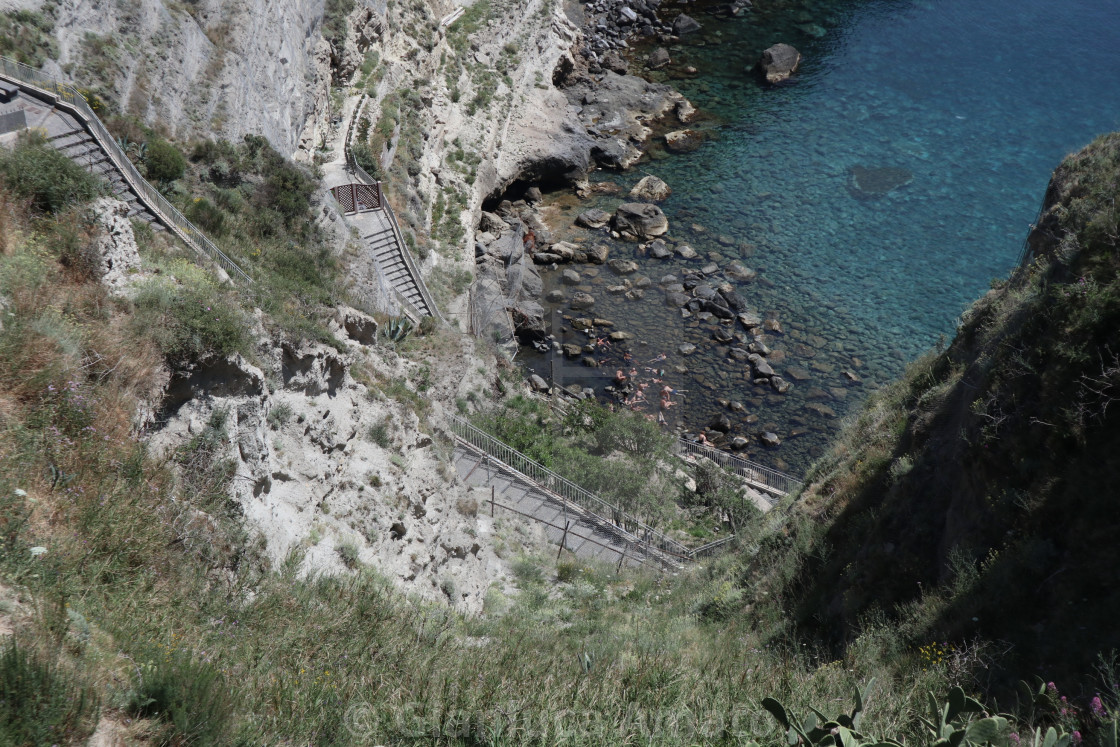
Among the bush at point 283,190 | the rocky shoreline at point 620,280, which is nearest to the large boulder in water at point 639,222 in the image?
the rocky shoreline at point 620,280

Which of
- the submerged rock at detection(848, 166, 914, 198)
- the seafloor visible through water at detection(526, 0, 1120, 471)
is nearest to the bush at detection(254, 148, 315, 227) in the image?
the seafloor visible through water at detection(526, 0, 1120, 471)

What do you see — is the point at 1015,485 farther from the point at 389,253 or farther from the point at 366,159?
the point at 366,159

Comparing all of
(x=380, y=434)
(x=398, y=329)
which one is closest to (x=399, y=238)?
(x=398, y=329)

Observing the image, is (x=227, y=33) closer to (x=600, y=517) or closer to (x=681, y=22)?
(x=600, y=517)

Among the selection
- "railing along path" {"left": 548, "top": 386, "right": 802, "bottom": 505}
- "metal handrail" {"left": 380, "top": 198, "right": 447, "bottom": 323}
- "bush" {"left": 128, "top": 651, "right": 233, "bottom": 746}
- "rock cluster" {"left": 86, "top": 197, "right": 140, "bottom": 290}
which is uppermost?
"rock cluster" {"left": 86, "top": 197, "right": 140, "bottom": 290}

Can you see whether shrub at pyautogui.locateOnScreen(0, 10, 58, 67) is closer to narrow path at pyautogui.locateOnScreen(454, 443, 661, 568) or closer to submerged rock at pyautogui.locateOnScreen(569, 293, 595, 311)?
narrow path at pyautogui.locateOnScreen(454, 443, 661, 568)

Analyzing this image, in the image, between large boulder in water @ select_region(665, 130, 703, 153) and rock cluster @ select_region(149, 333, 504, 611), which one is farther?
large boulder in water @ select_region(665, 130, 703, 153)

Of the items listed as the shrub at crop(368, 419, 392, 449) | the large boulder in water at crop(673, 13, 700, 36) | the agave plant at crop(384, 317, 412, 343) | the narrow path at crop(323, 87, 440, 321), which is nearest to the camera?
the shrub at crop(368, 419, 392, 449)
